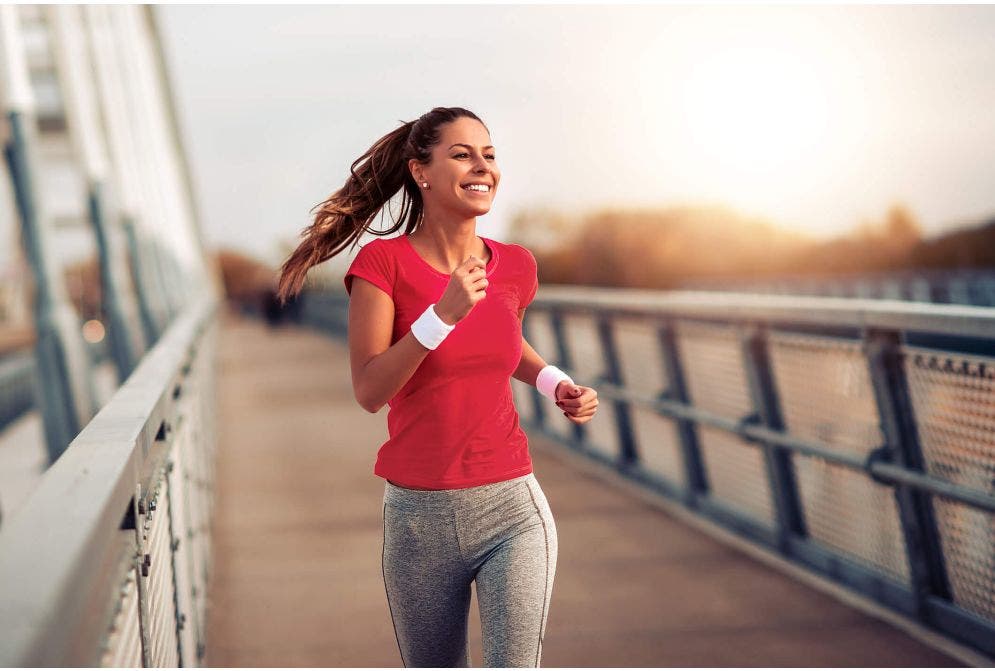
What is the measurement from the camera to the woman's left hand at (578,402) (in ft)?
8.90

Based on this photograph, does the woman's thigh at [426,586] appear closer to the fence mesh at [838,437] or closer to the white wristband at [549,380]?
the white wristband at [549,380]

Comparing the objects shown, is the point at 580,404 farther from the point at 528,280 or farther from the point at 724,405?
the point at 724,405

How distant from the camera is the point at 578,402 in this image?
2721 mm

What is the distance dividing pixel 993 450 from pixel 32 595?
12.0ft

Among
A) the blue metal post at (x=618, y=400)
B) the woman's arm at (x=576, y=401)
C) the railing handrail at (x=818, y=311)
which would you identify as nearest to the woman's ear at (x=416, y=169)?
the woman's arm at (x=576, y=401)

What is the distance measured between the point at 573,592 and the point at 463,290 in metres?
3.40

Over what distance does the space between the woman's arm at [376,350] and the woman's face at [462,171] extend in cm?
24

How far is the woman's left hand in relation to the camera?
8.90 ft

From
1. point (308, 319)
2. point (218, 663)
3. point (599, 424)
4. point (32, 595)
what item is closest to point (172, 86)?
point (308, 319)

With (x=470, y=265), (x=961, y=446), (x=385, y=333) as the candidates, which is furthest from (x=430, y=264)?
(x=961, y=446)

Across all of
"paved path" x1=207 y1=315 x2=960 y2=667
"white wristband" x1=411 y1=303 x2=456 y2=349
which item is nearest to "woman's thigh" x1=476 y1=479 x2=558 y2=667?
"white wristband" x1=411 y1=303 x2=456 y2=349

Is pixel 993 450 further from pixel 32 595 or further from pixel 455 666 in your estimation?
pixel 32 595

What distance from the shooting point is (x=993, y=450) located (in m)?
4.23

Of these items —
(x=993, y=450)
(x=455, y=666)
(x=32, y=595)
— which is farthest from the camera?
(x=993, y=450)
